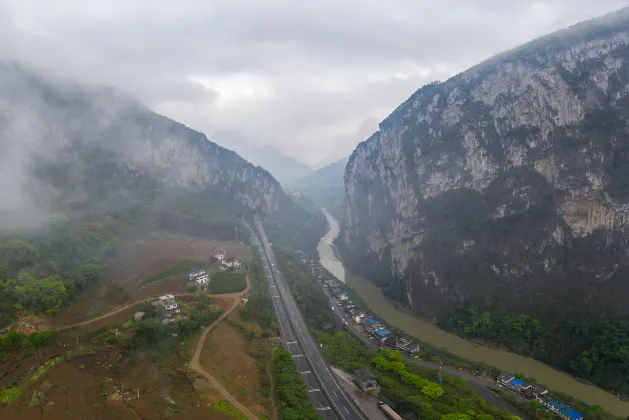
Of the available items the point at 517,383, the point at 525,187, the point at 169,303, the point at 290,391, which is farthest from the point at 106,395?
the point at 525,187

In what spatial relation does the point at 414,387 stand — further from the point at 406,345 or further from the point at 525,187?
the point at 525,187

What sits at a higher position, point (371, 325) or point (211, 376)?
point (211, 376)

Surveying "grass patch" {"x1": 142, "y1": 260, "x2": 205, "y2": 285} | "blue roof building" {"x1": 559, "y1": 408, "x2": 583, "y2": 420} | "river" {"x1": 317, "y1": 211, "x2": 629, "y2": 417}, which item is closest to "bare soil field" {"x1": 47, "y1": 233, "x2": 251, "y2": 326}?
"grass patch" {"x1": 142, "y1": 260, "x2": 205, "y2": 285}

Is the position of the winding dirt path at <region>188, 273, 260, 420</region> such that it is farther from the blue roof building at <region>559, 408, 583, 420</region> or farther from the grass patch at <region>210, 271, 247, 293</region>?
the blue roof building at <region>559, 408, 583, 420</region>

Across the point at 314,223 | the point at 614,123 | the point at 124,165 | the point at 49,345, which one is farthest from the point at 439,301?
the point at 314,223

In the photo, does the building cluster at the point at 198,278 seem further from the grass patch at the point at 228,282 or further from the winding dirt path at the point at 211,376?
the winding dirt path at the point at 211,376

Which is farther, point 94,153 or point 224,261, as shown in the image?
point 94,153

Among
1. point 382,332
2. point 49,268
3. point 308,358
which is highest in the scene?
point 49,268
